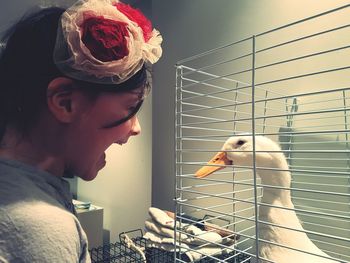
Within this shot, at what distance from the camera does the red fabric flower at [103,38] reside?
0.36 metres

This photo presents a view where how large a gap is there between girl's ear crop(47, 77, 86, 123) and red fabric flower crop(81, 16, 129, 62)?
2.2 inches

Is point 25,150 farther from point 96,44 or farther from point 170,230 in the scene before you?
point 170,230

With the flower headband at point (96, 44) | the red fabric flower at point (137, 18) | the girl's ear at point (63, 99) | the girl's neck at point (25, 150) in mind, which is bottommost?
the girl's neck at point (25, 150)

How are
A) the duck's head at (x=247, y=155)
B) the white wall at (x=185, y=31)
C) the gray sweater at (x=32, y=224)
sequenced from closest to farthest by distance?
1. the gray sweater at (x=32, y=224)
2. the duck's head at (x=247, y=155)
3. the white wall at (x=185, y=31)

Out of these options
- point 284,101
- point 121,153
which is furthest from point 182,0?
point 121,153

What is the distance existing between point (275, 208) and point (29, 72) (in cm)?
63

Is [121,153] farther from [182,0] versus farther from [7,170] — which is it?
[7,170]

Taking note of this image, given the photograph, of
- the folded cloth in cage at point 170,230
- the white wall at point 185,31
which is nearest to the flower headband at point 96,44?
the folded cloth in cage at point 170,230

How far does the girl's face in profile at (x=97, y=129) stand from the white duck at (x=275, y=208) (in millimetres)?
297

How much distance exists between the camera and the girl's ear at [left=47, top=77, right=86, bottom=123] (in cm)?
37

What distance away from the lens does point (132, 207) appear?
1.61 metres

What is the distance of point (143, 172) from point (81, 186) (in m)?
0.61

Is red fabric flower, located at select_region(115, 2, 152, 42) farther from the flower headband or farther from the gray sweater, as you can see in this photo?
the gray sweater

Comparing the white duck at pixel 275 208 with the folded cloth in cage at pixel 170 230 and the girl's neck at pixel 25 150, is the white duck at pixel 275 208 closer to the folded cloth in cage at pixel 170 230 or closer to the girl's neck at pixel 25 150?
the folded cloth in cage at pixel 170 230
